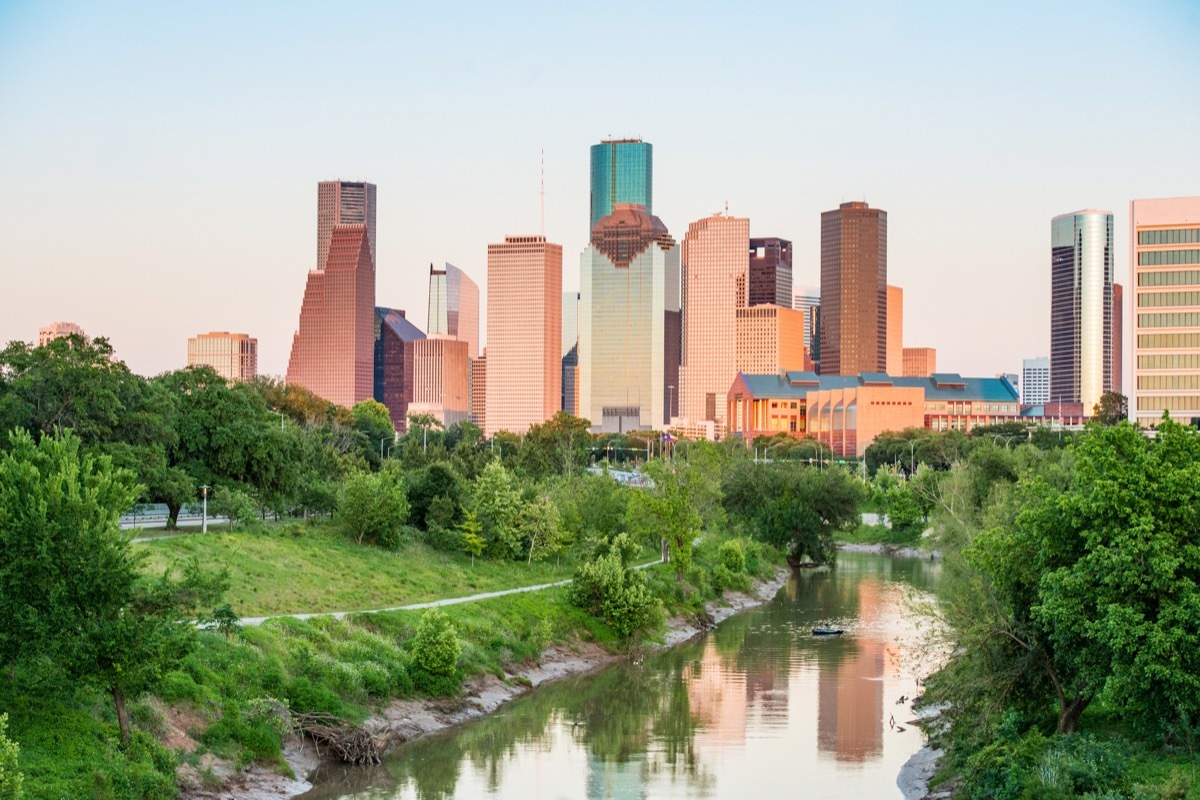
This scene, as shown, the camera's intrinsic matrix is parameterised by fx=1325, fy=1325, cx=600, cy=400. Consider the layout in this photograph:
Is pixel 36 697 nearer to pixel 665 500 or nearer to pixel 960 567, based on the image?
pixel 960 567

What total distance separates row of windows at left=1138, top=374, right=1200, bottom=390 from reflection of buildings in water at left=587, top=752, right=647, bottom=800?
118 metres

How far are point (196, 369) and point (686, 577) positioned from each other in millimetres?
32539

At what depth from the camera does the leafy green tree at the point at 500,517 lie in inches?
2995

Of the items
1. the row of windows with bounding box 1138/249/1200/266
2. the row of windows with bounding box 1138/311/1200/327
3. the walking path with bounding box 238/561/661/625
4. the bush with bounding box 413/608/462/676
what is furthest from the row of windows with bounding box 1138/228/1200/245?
the bush with bounding box 413/608/462/676

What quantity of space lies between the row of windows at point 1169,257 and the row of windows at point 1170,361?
1005cm

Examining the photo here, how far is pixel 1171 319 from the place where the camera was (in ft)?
473

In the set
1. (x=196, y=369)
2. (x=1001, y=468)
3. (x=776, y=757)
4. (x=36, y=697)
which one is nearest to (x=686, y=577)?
(x=1001, y=468)

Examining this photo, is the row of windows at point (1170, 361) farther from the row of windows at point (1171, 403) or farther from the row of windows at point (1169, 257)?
the row of windows at point (1169, 257)

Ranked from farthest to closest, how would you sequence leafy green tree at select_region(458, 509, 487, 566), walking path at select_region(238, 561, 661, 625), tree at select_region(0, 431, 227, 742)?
leafy green tree at select_region(458, 509, 487, 566), walking path at select_region(238, 561, 661, 625), tree at select_region(0, 431, 227, 742)

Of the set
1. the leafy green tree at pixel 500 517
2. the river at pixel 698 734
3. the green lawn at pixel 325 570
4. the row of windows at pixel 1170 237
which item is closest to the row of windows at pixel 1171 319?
the row of windows at pixel 1170 237

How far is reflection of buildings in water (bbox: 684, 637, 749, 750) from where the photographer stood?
47438 mm

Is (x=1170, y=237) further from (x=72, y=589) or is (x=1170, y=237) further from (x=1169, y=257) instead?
(x=72, y=589)

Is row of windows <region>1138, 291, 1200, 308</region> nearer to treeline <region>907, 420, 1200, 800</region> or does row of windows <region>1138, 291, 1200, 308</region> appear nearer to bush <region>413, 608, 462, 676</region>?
bush <region>413, 608, 462, 676</region>

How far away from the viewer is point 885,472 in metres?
158
